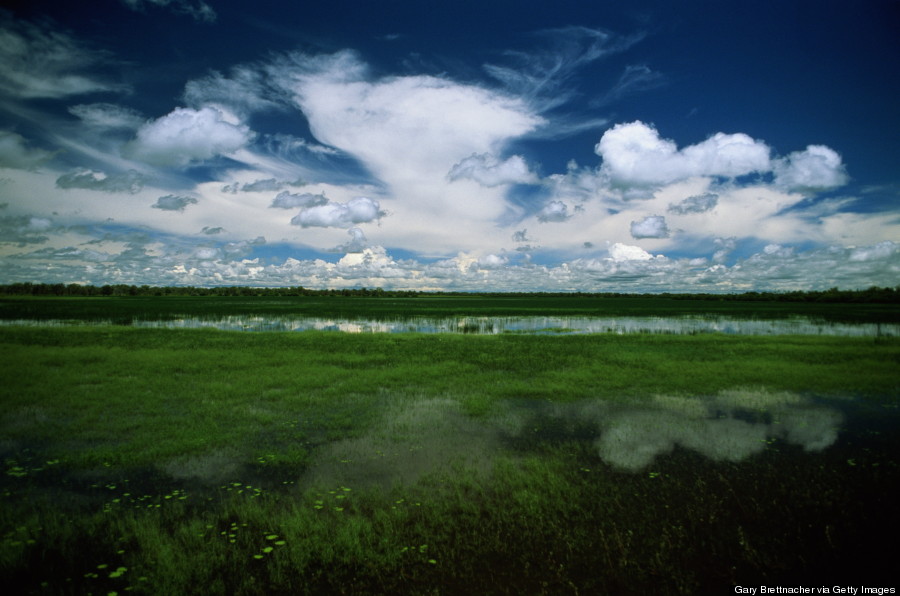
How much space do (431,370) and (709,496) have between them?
13952 mm

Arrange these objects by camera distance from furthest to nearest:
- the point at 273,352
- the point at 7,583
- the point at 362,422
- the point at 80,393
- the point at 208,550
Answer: the point at 273,352 → the point at 80,393 → the point at 362,422 → the point at 208,550 → the point at 7,583

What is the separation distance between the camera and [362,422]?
13.0 m

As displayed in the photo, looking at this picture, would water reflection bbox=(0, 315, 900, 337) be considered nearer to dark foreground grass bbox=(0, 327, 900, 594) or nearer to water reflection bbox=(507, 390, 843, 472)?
dark foreground grass bbox=(0, 327, 900, 594)

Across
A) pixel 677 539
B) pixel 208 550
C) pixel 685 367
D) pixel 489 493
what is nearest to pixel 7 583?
pixel 208 550

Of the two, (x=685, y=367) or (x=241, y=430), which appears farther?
(x=685, y=367)

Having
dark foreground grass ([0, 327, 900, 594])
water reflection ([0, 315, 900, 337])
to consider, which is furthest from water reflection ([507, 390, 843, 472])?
water reflection ([0, 315, 900, 337])

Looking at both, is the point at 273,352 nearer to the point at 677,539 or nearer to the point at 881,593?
the point at 677,539

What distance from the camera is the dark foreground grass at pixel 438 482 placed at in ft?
20.3

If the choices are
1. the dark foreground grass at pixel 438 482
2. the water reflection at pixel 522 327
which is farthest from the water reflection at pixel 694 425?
the water reflection at pixel 522 327

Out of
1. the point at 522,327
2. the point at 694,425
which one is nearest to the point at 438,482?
the point at 694,425

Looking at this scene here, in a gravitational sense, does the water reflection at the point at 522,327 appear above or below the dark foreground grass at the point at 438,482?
above

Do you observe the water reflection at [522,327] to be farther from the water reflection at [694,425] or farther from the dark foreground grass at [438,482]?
the water reflection at [694,425]

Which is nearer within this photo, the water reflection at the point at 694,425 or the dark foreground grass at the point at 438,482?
the dark foreground grass at the point at 438,482

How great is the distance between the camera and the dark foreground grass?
618 cm
